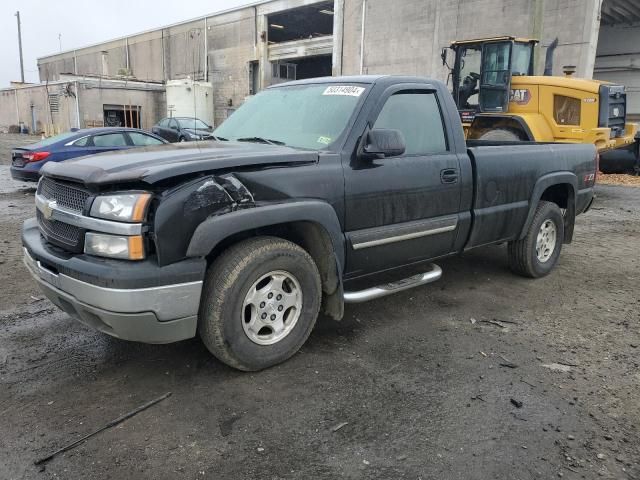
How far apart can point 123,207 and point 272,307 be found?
3.73ft

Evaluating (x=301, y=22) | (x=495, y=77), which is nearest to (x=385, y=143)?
(x=495, y=77)

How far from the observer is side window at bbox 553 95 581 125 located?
38.0 feet

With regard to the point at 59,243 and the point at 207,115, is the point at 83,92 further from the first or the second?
the point at 59,243

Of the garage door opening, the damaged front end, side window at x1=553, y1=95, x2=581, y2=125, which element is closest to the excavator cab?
side window at x1=553, y1=95, x2=581, y2=125

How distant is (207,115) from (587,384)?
37.5 metres

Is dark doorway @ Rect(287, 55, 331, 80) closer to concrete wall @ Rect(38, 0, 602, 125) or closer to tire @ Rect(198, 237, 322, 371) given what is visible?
concrete wall @ Rect(38, 0, 602, 125)

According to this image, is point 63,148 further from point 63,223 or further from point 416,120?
point 416,120

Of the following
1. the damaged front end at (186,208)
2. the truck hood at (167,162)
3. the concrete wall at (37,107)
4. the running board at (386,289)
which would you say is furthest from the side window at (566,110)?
the concrete wall at (37,107)

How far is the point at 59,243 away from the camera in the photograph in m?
3.23

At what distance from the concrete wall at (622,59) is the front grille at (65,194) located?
27.8m

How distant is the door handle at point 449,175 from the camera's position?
14.2ft

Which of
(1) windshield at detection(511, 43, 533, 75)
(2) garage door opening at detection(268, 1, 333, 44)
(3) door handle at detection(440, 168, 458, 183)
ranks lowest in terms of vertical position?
(3) door handle at detection(440, 168, 458, 183)

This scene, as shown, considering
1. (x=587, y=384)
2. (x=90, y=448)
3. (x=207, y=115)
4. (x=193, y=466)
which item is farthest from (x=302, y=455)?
(x=207, y=115)

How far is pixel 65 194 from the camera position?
3.31 metres
